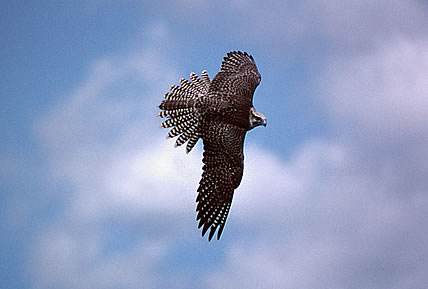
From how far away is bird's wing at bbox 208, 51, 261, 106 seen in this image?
62.4ft

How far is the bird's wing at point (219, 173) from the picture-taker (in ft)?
55.4

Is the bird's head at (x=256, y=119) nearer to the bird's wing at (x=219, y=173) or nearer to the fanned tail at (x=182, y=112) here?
the bird's wing at (x=219, y=173)

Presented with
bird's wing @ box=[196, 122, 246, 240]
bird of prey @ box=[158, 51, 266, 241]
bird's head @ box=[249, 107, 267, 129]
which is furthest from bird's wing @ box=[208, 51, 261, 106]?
bird's wing @ box=[196, 122, 246, 240]

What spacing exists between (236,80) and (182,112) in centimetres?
231

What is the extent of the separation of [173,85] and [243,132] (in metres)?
2.83

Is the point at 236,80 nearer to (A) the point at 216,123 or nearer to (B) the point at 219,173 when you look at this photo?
(A) the point at 216,123

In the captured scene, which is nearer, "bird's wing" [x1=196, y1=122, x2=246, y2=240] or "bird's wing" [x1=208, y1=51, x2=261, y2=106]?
"bird's wing" [x1=196, y1=122, x2=246, y2=240]

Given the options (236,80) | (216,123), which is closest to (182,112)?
(216,123)

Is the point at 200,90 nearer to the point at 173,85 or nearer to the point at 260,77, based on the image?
the point at 173,85

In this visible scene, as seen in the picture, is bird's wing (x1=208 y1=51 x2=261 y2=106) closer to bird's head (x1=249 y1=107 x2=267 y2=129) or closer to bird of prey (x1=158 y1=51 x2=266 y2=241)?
bird of prey (x1=158 y1=51 x2=266 y2=241)

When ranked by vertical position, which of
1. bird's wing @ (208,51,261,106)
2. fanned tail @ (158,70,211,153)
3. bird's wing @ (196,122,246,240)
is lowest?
bird's wing @ (196,122,246,240)

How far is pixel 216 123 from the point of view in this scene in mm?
18328

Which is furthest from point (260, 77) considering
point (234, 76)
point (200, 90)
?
point (200, 90)

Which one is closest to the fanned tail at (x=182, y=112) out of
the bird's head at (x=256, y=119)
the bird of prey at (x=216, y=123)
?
the bird of prey at (x=216, y=123)
